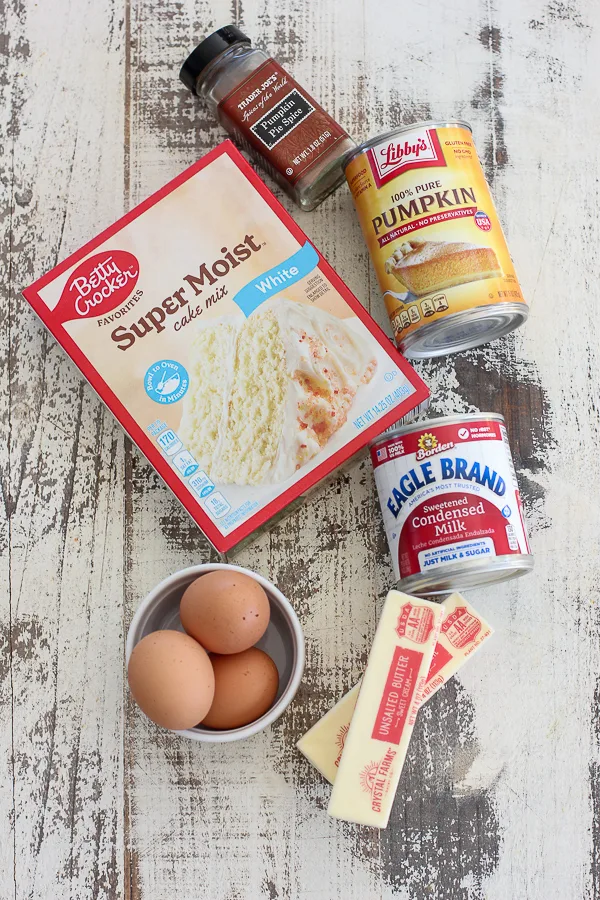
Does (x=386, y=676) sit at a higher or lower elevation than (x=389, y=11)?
lower

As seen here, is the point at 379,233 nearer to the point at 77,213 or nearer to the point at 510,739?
the point at 77,213

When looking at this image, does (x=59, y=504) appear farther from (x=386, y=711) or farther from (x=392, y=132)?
(x=392, y=132)

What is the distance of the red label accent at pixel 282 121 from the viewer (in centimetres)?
95

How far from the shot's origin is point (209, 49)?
3.10 ft

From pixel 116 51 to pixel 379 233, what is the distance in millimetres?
475

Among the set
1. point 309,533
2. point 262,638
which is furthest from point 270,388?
point 262,638

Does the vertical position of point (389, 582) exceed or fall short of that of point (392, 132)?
it falls short

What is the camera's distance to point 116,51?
1.04m

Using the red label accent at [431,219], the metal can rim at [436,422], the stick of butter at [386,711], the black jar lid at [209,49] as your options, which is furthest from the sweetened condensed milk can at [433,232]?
the stick of butter at [386,711]

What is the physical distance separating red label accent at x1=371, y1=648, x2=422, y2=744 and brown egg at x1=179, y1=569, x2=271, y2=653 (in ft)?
0.50

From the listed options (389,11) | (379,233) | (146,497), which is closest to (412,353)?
(379,233)

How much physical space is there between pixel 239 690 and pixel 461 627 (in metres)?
0.27

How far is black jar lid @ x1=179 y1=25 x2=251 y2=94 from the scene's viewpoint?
947 mm

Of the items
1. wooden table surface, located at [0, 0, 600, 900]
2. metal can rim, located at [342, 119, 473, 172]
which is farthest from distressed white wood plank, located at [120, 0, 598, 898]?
metal can rim, located at [342, 119, 473, 172]
